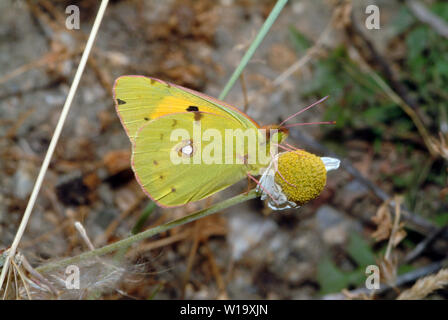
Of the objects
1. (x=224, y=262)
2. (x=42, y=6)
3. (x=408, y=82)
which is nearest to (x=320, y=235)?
(x=224, y=262)

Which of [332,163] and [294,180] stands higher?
[332,163]

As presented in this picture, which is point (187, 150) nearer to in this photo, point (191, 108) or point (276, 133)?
point (191, 108)

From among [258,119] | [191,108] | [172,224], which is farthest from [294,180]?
[258,119]
